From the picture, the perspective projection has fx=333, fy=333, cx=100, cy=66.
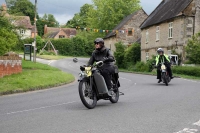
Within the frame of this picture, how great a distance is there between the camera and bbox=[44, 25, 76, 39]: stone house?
10432 cm

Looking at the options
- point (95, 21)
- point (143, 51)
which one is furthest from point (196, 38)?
point (95, 21)

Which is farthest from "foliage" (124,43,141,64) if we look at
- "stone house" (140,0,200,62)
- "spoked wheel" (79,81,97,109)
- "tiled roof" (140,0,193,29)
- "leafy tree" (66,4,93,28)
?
"leafy tree" (66,4,93,28)

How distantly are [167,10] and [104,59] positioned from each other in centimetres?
3229

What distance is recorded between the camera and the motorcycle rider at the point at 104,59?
932cm

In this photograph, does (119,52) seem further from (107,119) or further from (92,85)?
(107,119)

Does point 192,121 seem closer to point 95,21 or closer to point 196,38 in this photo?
point 196,38

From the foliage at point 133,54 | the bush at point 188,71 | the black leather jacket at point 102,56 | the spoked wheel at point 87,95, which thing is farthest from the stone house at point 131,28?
the spoked wheel at point 87,95

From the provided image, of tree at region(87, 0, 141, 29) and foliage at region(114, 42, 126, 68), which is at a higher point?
A: tree at region(87, 0, 141, 29)

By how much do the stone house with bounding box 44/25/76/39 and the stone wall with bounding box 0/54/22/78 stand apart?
8432 centimetres

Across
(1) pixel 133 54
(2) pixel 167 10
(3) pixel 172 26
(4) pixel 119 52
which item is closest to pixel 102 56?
(3) pixel 172 26

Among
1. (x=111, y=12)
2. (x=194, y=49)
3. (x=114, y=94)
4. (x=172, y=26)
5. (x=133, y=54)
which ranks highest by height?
(x=111, y=12)

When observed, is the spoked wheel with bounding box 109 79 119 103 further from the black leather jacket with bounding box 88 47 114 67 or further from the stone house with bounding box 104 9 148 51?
the stone house with bounding box 104 9 148 51

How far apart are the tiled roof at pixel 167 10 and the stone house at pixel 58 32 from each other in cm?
6157

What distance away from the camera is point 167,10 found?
39.9 m
